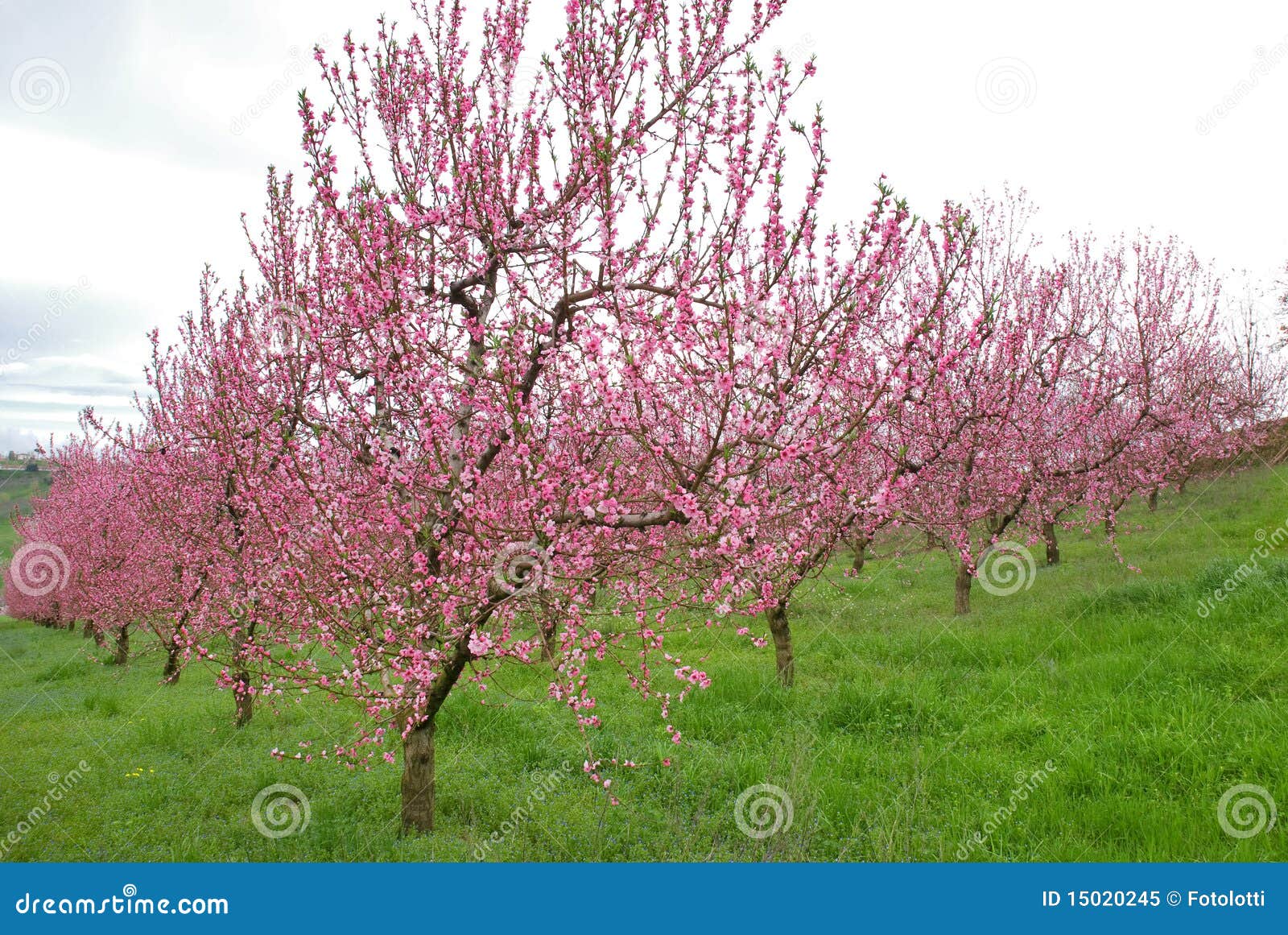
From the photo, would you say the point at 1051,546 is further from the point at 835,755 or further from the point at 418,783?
the point at 418,783

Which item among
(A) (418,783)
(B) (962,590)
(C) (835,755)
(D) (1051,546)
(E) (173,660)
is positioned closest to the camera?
(A) (418,783)

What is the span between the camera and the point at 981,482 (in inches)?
494

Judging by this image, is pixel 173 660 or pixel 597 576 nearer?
pixel 597 576

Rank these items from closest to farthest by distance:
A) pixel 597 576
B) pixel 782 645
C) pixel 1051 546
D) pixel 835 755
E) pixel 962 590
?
pixel 597 576 < pixel 835 755 < pixel 782 645 < pixel 962 590 < pixel 1051 546

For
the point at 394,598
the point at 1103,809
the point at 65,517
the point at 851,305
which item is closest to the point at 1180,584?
the point at 1103,809

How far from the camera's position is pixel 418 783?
6098 mm

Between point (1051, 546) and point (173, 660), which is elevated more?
point (1051, 546)

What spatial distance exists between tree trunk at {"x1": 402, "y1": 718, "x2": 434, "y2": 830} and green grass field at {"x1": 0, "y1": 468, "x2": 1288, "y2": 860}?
0.29 metres

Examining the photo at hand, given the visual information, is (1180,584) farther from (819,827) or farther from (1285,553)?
(819,827)

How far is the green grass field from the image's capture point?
5.41 m

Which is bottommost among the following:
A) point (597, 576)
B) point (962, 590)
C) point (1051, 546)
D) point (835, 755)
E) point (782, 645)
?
point (835, 755)

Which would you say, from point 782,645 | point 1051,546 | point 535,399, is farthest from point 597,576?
point 1051,546

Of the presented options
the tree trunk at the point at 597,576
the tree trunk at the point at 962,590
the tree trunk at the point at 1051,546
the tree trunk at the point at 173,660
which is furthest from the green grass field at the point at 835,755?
the tree trunk at the point at 1051,546

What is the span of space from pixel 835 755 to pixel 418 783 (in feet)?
13.5
